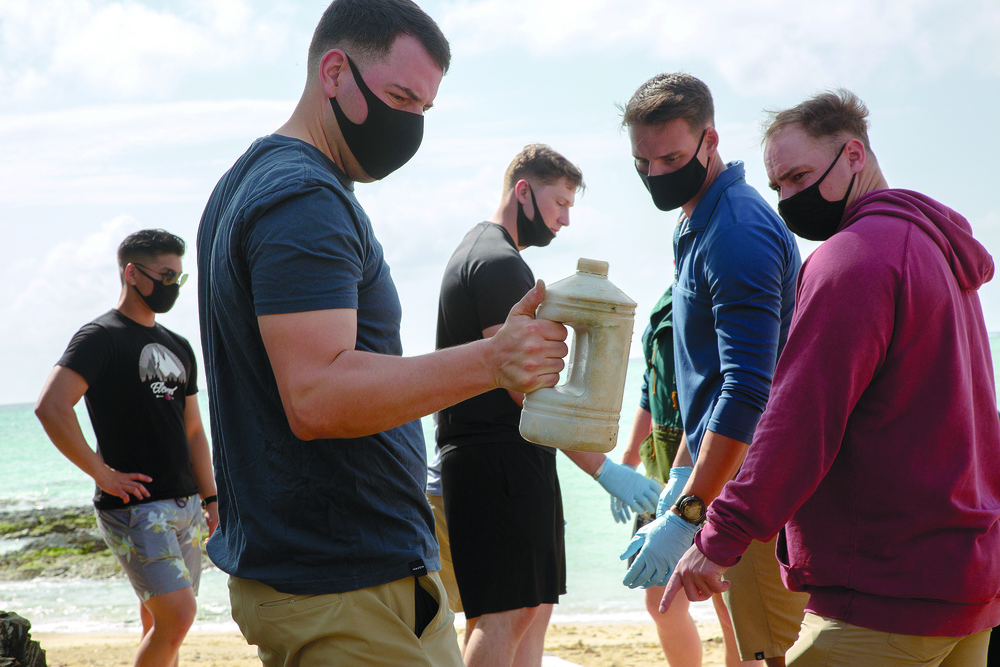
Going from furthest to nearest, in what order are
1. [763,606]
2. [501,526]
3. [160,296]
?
[160,296] < [501,526] < [763,606]

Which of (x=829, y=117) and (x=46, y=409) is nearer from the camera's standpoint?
(x=829, y=117)

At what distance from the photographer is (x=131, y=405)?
14.4ft

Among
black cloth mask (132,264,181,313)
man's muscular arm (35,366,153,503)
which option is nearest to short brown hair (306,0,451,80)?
man's muscular arm (35,366,153,503)

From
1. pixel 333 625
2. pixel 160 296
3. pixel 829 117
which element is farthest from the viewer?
→ pixel 160 296

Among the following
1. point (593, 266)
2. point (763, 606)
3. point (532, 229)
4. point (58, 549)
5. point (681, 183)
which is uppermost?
point (681, 183)

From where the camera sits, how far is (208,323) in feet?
5.90

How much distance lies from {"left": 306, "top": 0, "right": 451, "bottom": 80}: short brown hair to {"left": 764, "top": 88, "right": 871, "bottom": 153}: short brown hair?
118 centimetres

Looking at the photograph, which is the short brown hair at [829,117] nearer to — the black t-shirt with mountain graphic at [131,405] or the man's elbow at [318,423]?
the man's elbow at [318,423]

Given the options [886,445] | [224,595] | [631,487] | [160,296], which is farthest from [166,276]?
[224,595]

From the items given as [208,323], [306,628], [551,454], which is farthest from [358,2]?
[551,454]

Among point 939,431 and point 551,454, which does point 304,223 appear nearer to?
point 939,431

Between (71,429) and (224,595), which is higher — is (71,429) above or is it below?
above

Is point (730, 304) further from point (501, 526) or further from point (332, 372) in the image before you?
point (332, 372)

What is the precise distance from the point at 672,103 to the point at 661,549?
1687mm
